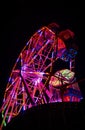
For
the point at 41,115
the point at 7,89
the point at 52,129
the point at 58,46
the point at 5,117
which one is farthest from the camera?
the point at 58,46

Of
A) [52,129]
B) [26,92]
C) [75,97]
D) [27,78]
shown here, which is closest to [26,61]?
[27,78]

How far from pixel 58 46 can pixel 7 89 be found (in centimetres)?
372

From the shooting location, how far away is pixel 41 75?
1389 centimetres

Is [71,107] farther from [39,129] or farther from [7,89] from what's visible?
[7,89]

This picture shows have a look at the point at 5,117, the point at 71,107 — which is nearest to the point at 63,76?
the point at 5,117

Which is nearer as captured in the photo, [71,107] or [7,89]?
[71,107]

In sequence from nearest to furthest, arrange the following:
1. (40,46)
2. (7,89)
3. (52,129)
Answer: (52,129), (7,89), (40,46)

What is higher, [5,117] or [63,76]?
[63,76]

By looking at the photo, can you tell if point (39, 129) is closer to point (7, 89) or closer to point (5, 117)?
point (5, 117)

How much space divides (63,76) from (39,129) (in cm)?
543

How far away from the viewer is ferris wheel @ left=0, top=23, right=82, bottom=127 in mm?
13000

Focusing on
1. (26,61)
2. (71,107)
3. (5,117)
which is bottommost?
(5,117)

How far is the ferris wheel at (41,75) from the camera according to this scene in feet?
42.7

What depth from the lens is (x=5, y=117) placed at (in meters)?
12.4
